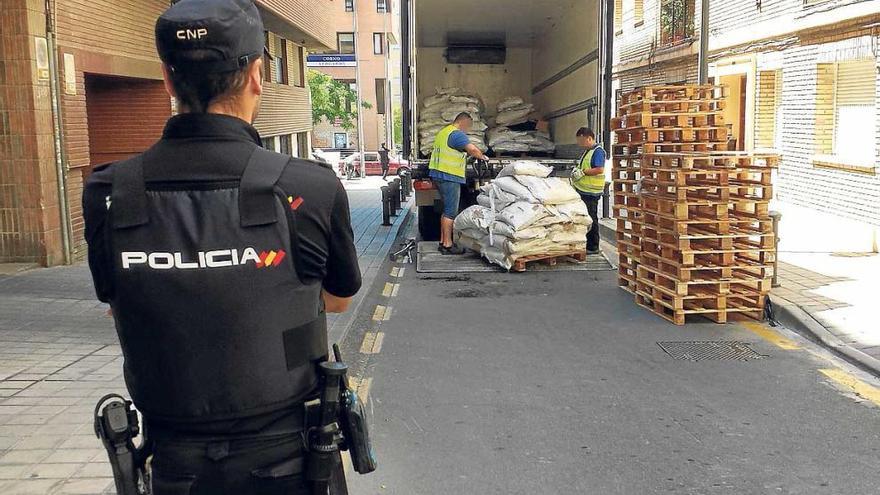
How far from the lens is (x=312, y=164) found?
6.87 ft

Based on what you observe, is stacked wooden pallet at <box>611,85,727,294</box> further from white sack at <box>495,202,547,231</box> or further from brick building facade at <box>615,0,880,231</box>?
brick building facade at <box>615,0,880,231</box>

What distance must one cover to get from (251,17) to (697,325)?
21.1ft

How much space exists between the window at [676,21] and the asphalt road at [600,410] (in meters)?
15.5

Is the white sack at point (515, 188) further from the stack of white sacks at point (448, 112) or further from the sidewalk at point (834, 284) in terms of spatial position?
the sidewalk at point (834, 284)

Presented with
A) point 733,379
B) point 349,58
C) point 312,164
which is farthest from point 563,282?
point 349,58

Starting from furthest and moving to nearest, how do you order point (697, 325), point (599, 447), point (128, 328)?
point (697, 325)
point (599, 447)
point (128, 328)

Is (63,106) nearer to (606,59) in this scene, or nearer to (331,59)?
(606,59)

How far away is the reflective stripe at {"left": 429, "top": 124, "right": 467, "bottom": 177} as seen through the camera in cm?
1161

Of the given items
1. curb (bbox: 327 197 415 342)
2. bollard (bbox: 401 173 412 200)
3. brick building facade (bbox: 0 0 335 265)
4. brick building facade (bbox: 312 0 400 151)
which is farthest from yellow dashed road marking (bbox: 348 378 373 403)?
brick building facade (bbox: 312 0 400 151)

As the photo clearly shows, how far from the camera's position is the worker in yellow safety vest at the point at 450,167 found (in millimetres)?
11516

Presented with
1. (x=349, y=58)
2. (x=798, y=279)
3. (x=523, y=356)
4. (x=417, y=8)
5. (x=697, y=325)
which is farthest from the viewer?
(x=349, y=58)

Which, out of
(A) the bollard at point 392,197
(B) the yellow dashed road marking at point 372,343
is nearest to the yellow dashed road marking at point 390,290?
(B) the yellow dashed road marking at point 372,343

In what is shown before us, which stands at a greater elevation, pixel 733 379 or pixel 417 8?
pixel 417 8

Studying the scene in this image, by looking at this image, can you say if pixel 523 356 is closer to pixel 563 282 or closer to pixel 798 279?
pixel 563 282
